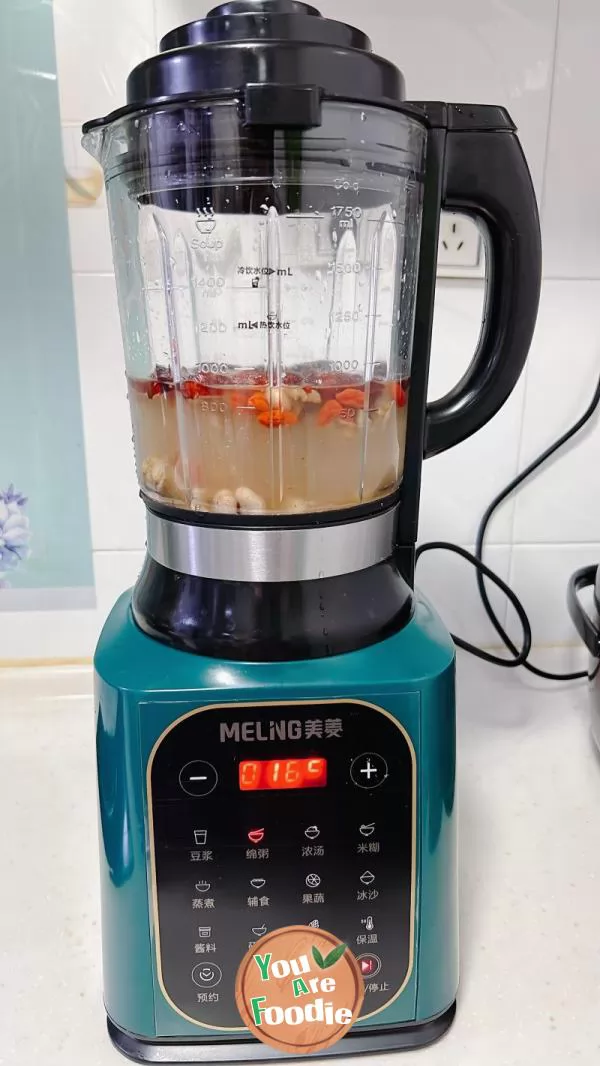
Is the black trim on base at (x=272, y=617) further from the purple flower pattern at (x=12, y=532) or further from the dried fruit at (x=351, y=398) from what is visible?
the purple flower pattern at (x=12, y=532)

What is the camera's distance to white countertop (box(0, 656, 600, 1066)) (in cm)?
50

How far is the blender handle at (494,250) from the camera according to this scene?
1.52ft

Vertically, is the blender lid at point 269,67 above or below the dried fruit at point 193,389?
above

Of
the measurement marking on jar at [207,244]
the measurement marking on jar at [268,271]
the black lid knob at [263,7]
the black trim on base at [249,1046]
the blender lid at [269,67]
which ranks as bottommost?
the black trim on base at [249,1046]

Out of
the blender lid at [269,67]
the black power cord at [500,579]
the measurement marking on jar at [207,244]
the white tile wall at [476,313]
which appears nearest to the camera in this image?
the blender lid at [269,67]

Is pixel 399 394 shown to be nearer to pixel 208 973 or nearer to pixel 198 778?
pixel 198 778

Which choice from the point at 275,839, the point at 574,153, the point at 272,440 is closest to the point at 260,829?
the point at 275,839

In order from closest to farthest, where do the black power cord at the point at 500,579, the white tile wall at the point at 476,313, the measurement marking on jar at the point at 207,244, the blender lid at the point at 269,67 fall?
the blender lid at the point at 269,67 → the measurement marking on jar at the point at 207,244 → the white tile wall at the point at 476,313 → the black power cord at the point at 500,579

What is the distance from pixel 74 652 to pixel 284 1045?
0.55 m

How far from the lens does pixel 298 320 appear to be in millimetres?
497

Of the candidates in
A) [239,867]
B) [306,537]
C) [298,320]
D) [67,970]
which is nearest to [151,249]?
[298,320]

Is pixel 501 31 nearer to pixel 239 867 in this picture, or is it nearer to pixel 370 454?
pixel 370 454

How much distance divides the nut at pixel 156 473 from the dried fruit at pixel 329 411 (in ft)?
0.34

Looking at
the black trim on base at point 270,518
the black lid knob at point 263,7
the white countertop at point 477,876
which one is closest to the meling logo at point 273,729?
the black trim on base at point 270,518
